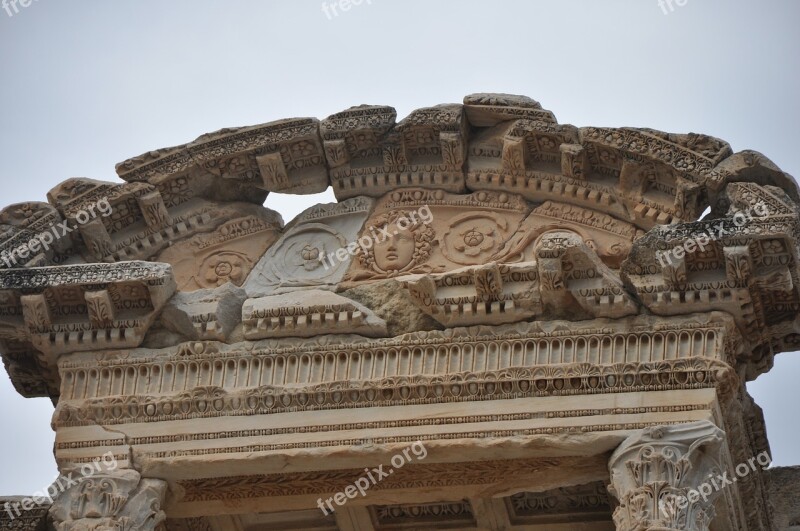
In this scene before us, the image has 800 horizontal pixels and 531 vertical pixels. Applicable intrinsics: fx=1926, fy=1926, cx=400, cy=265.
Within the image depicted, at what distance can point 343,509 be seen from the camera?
579 inches

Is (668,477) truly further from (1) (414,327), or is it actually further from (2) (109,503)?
(2) (109,503)

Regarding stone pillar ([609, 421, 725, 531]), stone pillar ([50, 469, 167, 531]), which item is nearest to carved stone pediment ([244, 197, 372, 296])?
stone pillar ([50, 469, 167, 531])

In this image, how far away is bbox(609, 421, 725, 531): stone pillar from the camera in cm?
1258

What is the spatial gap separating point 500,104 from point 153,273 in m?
3.00

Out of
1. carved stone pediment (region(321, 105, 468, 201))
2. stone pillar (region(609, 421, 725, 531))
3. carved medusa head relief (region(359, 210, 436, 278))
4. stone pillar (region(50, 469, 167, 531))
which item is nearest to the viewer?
stone pillar (region(609, 421, 725, 531))

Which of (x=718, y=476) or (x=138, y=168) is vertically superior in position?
(x=138, y=168)

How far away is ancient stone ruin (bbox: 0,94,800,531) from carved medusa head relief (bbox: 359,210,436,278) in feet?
0.09

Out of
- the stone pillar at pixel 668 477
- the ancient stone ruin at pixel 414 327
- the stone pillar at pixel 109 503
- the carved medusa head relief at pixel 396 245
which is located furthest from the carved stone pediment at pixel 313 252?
the stone pillar at pixel 668 477

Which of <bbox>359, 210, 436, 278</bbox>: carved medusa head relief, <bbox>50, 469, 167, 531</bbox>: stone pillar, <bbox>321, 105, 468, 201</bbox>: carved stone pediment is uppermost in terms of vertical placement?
<bbox>321, 105, 468, 201</bbox>: carved stone pediment

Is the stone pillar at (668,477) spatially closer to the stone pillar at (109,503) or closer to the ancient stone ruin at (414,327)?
the ancient stone ruin at (414,327)

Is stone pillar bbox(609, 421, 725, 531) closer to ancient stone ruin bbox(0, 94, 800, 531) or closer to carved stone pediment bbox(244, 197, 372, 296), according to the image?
ancient stone ruin bbox(0, 94, 800, 531)

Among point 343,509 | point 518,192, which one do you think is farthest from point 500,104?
point 343,509

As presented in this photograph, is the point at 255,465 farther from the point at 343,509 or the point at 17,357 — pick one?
the point at 17,357

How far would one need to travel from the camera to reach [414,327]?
14.2 meters
